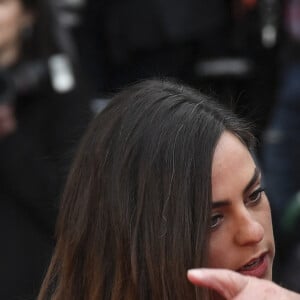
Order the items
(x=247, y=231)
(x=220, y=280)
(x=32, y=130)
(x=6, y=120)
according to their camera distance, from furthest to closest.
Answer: (x=32, y=130)
(x=6, y=120)
(x=247, y=231)
(x=220, y=280)

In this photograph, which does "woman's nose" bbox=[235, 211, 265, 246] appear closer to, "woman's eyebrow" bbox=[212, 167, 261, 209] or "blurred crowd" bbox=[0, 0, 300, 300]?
"woman's eyebrow" bbox=[212, 167, 261, 209]

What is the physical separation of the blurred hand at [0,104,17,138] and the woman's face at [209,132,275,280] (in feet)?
3.75

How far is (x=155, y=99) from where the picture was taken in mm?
2529

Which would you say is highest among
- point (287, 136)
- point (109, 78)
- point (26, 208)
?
point (26, 208)

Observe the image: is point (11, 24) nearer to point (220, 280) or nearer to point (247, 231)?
point (247, 231)

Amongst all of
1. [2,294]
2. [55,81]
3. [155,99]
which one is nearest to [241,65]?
[55,81]

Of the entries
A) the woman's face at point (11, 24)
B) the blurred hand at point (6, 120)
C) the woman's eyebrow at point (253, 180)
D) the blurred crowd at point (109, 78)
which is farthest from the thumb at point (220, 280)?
the woman's face at point (11, 24)

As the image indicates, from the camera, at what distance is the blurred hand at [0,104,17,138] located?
11.0ft

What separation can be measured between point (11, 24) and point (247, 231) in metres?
1.63

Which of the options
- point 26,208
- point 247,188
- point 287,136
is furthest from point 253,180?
point 287,136

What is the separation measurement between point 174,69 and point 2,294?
2009 mm

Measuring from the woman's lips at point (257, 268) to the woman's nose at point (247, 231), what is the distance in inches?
2.2

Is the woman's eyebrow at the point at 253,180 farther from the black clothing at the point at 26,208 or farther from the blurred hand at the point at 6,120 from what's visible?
the blurred hand at the point at 6,120

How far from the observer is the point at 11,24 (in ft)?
11.9
